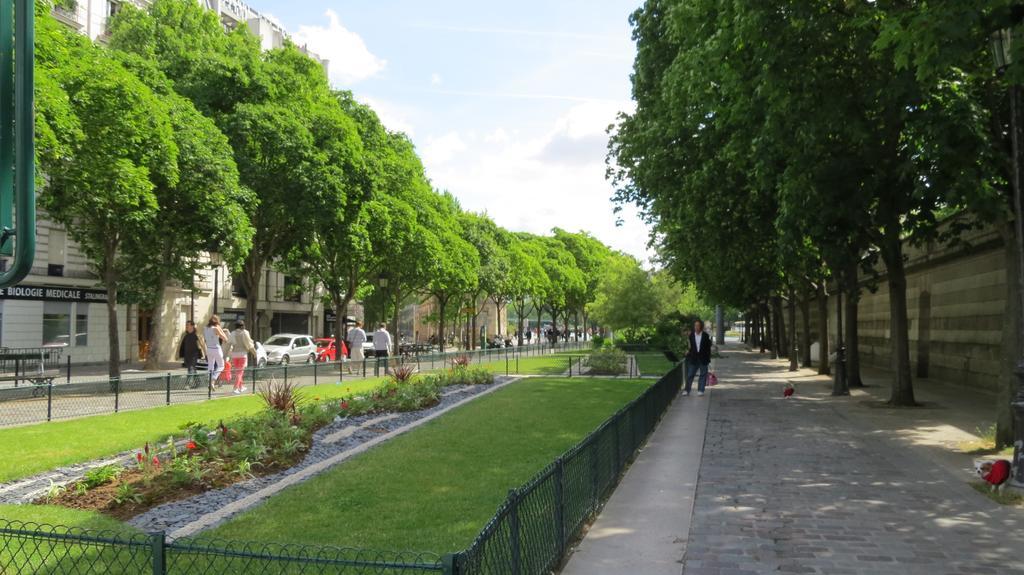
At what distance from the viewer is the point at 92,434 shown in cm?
1257

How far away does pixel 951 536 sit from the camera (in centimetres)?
661

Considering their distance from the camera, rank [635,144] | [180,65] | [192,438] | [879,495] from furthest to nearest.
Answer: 1. [180,65]
2. [635,144]
3. [192,438]
4. [879,495]

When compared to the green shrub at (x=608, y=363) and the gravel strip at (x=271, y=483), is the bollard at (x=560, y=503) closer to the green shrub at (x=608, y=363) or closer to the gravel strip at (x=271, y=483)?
the gravel strip at (x=271, y=483)

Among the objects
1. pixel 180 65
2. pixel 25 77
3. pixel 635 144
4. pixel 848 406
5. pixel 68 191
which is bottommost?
pixel 848 406

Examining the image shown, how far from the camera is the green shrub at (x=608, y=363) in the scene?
27.7 metres

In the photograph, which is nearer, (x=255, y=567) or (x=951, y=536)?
(x=255, y=567)

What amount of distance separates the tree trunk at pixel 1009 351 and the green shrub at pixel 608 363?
1676cm

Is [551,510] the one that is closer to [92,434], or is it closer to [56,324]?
[92,434]

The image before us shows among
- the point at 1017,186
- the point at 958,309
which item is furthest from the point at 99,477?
the point at 958,309

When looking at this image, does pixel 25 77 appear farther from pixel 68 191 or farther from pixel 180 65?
pixel 180 65

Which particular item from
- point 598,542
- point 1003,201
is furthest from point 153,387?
point 1003,201

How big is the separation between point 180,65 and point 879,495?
25.6 meters

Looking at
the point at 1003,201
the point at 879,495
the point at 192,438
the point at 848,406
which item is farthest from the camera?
the point at 848,406

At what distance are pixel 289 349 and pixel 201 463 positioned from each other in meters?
29.3
